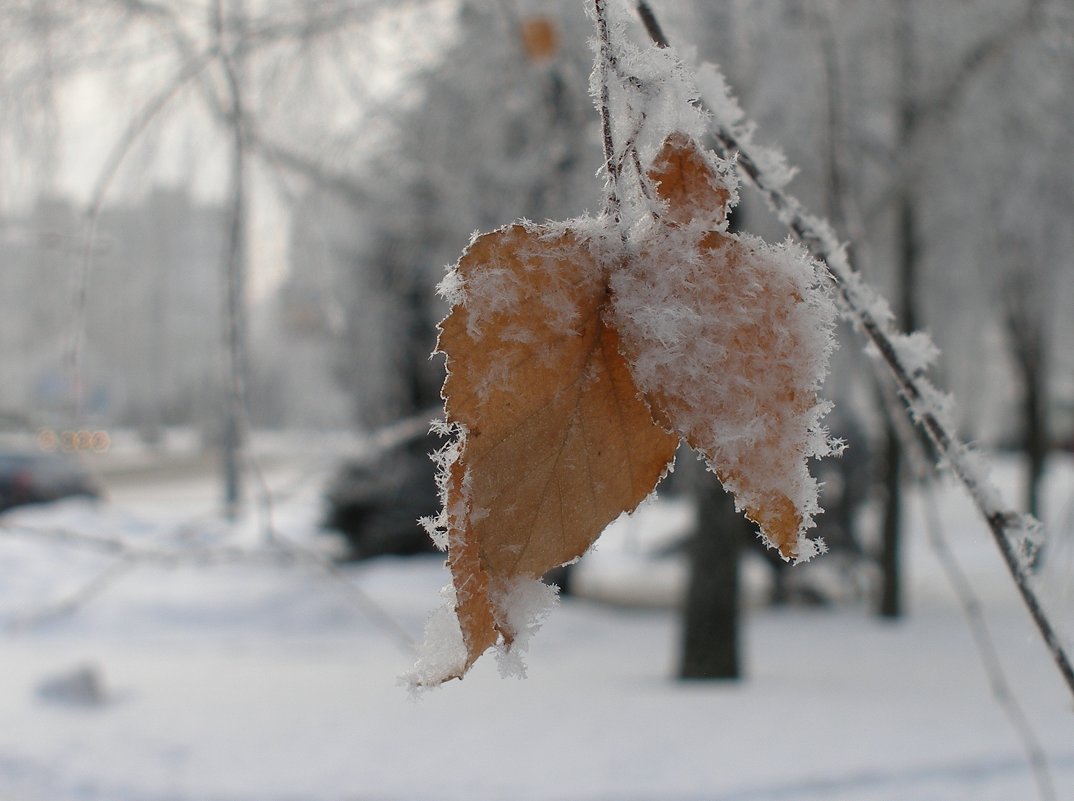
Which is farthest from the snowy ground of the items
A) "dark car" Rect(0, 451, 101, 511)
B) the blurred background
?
"dark car" Rect(0, 451, 101, 511)

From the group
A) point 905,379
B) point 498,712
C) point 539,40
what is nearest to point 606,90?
point 905,379

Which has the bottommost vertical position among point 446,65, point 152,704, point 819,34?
point 152,704

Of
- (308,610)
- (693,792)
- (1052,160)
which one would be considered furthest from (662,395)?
(308,610)

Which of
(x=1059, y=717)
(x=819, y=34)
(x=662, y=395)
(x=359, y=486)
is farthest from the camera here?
Answer: (x=359, y=486)

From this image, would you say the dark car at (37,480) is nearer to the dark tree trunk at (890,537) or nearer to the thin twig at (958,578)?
the dark tree trunk at (890,537)

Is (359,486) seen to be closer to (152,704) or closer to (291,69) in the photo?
(152,704)

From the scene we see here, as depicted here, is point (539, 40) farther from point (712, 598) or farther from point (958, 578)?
point (712, 598)

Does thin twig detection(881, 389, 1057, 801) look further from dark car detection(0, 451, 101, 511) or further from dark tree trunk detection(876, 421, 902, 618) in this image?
dark car detection(0, 451, 101, 511)
